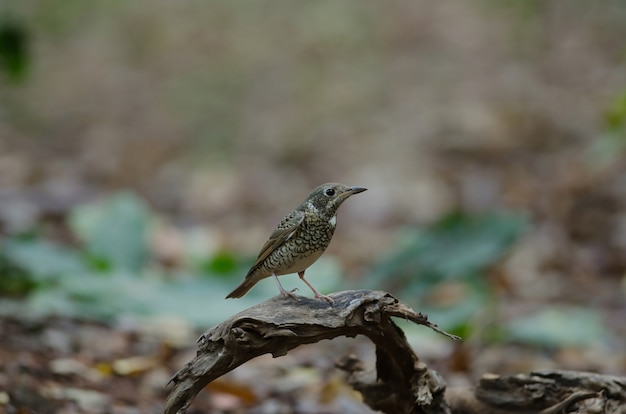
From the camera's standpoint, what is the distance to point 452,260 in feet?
19.8

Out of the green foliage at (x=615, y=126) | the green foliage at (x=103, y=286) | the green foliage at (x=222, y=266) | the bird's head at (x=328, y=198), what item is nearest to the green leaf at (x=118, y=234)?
the green foliage at (x=103, y=286)

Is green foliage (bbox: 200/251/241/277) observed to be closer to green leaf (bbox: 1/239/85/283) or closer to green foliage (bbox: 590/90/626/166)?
green leaf (bbox: 1/239/85/283)

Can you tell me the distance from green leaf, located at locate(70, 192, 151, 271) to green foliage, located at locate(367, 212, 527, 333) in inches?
71.5

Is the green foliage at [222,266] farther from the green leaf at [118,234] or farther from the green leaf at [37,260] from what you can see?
the green leaf at [37,260]

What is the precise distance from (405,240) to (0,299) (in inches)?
122

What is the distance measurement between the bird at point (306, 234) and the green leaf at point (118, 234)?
8.98ft

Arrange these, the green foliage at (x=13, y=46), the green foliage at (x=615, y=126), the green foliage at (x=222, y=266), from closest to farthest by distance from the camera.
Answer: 1. the green foliage at (x=13, y=46)
2. the green foliage at (x=615, y=126)
3. the green foliage at (x=222, y=266)

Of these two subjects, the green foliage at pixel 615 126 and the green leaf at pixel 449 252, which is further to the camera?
the green leaf at pixel 449 252

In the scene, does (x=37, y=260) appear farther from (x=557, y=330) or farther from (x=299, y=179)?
(x=299, y=179)

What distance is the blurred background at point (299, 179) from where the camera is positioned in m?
5.29

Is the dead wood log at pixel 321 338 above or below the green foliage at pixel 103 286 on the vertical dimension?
below

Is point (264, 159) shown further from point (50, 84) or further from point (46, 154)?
point (50, 84)

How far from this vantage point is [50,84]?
15.0m

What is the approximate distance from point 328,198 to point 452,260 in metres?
2.67
